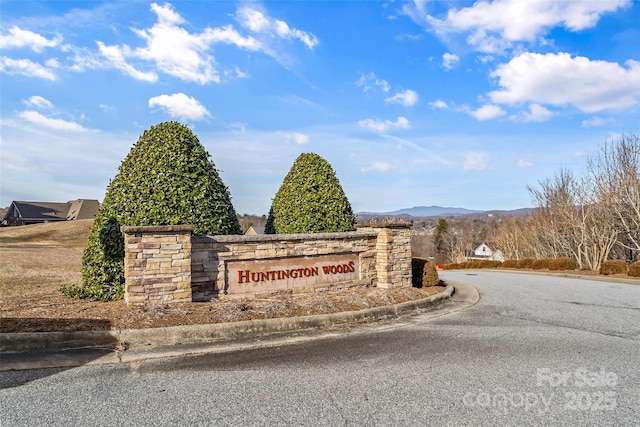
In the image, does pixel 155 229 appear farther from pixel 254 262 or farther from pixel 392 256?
pixel 392 256

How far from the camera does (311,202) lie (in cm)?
997

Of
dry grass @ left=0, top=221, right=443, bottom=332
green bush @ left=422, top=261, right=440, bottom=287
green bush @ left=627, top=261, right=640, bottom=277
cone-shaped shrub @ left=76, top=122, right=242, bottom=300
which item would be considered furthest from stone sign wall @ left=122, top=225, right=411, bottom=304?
green bush @ left=627, top=261, right=640, bottom=277

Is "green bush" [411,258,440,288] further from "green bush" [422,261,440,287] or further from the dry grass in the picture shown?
the dry grass

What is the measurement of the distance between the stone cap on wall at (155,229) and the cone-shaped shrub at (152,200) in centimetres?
70

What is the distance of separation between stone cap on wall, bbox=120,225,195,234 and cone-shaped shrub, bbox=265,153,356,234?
3.40 meters

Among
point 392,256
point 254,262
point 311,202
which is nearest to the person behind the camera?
point 254,262

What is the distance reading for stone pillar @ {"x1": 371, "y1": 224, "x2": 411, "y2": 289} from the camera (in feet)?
30.9

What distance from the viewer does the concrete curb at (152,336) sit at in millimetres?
5121

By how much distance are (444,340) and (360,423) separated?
313 cm

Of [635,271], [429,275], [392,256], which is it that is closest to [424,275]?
[429,275]

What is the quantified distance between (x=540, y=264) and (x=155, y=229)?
69.5ft

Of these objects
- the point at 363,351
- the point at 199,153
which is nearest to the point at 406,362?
the point at 363,351

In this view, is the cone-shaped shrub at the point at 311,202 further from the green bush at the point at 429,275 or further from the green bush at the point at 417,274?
the green bush at the point at 429,275

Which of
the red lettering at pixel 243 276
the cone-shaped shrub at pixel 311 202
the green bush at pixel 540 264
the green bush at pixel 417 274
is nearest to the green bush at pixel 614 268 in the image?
the green bush at pixel 540 264
